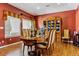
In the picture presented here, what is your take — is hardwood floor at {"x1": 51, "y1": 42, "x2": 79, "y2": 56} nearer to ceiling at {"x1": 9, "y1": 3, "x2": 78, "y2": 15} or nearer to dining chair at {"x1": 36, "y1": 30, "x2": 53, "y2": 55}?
dining chair at {"x1": 36, "y1": 30, "x2": 53, "y2": 55}

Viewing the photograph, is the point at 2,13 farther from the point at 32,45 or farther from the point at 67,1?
the point at 67,1

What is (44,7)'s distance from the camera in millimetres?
2002

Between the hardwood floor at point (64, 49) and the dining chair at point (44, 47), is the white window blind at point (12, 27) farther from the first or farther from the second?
the hardwood floor at point (64, 49)

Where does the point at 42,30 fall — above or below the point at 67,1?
below

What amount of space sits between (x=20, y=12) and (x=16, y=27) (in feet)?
0.88

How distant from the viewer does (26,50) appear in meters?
2.06

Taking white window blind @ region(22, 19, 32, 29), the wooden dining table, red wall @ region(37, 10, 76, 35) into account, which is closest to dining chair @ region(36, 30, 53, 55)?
the wooden dining table

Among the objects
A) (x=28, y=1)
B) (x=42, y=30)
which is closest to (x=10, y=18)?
(x=28, y=1)

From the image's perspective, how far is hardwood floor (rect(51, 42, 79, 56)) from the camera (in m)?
1.92

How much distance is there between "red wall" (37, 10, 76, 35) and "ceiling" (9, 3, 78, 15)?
67 millimetres


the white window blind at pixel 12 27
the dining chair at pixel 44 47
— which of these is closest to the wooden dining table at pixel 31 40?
the dining chair at pixel 44 47

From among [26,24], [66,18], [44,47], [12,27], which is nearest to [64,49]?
[44,47]

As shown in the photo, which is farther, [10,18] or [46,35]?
[46,35]

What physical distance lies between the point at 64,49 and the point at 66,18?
0.55 meters
